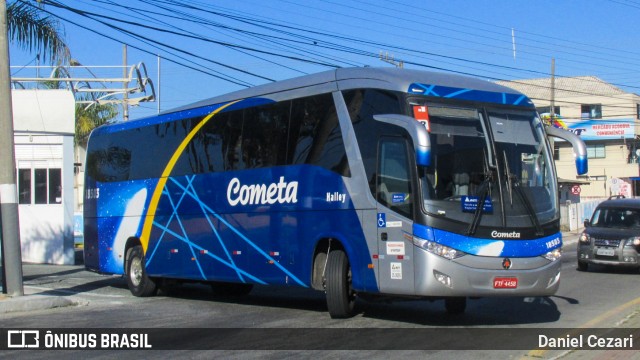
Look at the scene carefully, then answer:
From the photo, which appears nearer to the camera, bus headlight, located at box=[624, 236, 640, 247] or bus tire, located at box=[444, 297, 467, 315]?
bus tire, located at box=[444, 297, 467, 315]

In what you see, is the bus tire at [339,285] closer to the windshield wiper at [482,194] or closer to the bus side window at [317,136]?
the bus side window at [317,136]

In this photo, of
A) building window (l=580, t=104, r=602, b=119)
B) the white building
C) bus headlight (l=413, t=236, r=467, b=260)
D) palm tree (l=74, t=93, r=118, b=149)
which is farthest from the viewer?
building window (l=580, t=104, r=602, b=119)

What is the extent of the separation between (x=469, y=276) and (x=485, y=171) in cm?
145

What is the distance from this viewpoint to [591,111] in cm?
6762

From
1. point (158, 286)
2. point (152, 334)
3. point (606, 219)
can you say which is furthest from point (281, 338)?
point (606, 219)

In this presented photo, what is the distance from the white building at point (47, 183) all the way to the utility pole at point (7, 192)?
35.3 feet

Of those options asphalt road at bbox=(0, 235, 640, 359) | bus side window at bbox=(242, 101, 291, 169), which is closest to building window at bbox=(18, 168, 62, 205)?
asphalt road at bbox=(0, 235, 640, 359)

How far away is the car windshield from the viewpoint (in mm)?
20234

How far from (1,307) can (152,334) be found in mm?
4097

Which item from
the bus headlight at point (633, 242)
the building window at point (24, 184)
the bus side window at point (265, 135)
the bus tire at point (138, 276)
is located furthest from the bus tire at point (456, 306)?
the building window at point (24, 184)

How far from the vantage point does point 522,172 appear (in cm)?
1085

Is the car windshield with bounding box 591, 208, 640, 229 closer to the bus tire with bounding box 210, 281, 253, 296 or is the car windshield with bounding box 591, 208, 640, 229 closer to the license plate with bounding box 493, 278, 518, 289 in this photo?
the bus tire with bounding box 210, 281, 253, 296

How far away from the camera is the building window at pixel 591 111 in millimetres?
67188

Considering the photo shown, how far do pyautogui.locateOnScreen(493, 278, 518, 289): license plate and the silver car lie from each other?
984cm
